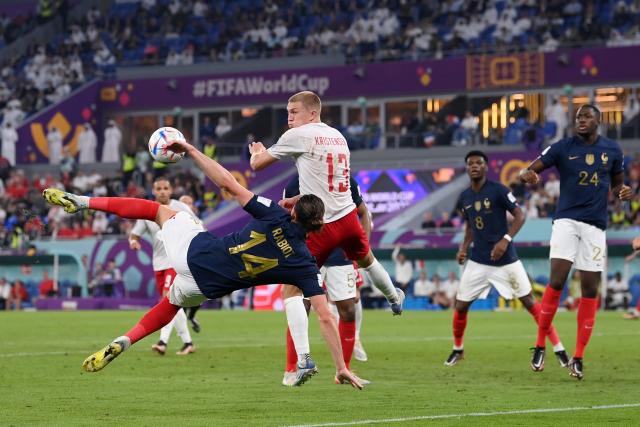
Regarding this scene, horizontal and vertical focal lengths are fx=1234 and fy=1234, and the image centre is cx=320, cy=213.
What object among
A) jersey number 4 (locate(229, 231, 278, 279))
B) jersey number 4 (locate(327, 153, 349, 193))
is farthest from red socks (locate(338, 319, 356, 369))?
jersey number 4 (locate(229, 231, 278, 279))

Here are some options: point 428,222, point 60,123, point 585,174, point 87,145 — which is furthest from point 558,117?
point 585,174

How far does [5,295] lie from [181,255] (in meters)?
31.0

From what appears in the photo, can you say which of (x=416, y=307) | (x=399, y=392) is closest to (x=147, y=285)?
(x=416, y=307)

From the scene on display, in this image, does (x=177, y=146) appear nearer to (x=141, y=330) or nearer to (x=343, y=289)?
(x=141, y=330)

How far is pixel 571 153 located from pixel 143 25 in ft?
147

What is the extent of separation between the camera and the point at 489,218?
15391 mm

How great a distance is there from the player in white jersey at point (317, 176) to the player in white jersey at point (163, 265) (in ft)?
17.7

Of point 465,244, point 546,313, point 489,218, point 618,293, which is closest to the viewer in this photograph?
point 546,313

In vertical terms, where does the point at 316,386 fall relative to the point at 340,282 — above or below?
below

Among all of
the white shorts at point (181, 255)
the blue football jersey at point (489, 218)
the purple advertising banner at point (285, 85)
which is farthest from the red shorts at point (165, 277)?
the purple advertising banner at point (285, 85)

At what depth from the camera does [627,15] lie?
145 feet

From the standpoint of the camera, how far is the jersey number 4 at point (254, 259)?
409 inches

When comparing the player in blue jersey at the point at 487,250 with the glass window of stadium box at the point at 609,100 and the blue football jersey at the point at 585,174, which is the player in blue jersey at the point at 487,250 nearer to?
the blue football jersey at the point at 585,174

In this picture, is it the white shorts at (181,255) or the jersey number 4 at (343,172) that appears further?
the jersey number 4 at (343,172)
